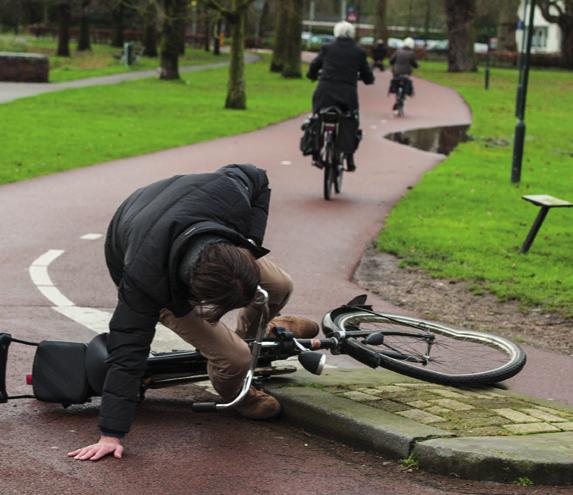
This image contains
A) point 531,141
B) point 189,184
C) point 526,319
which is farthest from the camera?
point 531,141

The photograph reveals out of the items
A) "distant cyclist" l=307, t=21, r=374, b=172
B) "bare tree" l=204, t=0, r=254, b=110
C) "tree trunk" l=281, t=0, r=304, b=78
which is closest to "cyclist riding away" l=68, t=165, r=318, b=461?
"distant cyclist" l=307, t=21, r=374, b=172

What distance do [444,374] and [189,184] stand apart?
1865mm

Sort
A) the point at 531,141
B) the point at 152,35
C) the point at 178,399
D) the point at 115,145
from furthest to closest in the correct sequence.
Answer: the point at 152,35 < the point at 531,141 < the point at 115,145 < the point at 178,399

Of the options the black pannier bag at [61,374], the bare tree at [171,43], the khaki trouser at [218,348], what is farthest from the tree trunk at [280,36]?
the khaki trouser at [218,348]

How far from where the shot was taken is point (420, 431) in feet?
17.2

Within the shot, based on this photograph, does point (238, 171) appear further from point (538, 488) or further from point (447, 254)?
point (447, 254)

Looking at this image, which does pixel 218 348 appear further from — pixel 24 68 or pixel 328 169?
pixel 24 68

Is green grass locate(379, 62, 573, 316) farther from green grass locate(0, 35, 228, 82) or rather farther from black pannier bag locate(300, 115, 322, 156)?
green grass locate(0, 35, 228, 82)

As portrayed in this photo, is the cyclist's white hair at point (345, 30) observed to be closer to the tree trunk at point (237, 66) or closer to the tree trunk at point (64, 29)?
the tree trunk at point (237, 66)

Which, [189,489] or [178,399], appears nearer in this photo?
[189,489]

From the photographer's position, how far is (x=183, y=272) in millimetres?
4652

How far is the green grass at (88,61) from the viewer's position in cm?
4647

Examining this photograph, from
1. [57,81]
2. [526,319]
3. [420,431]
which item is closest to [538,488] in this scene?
[420,431]

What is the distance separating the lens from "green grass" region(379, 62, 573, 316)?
10.2m
